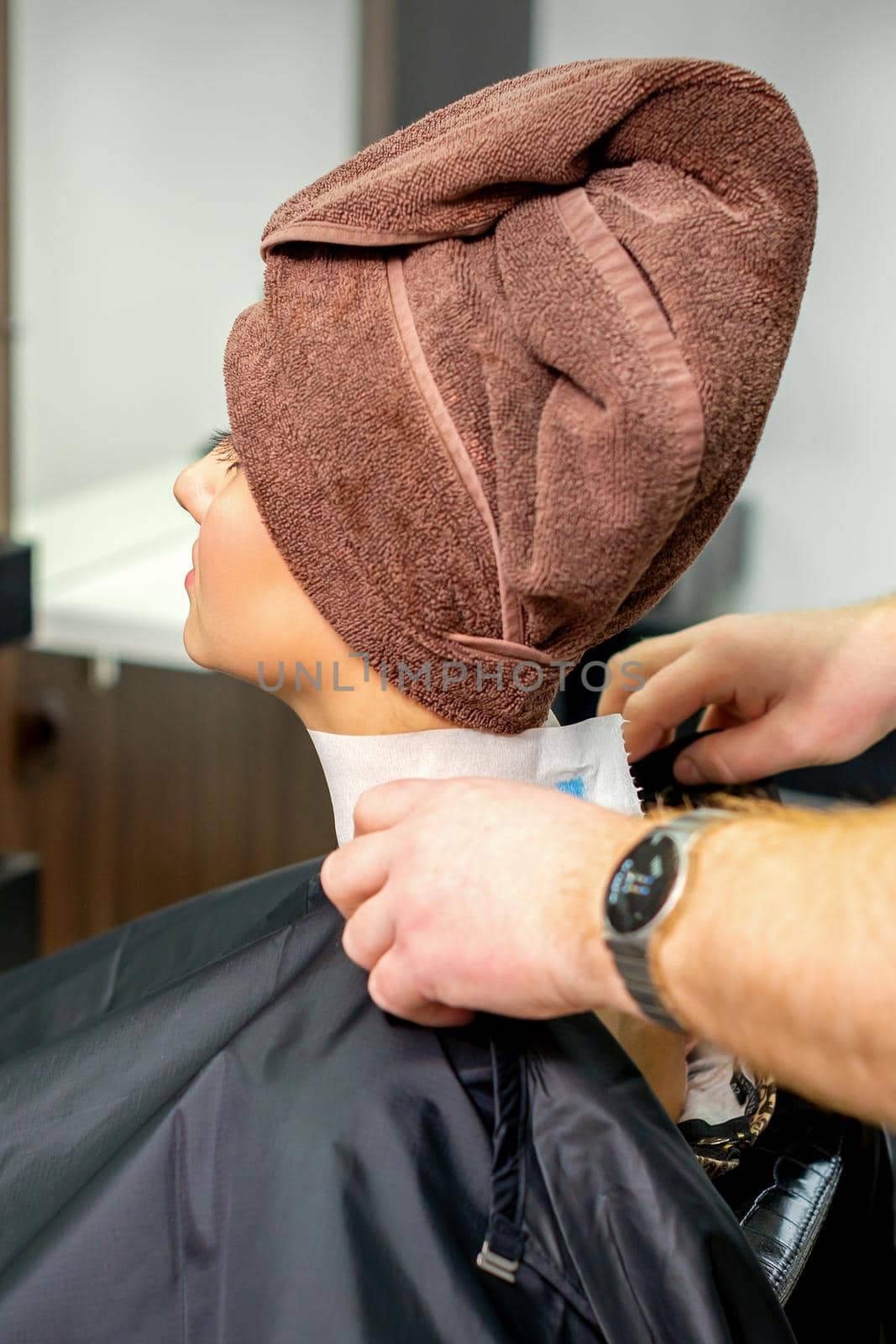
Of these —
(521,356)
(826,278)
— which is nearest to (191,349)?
(826,278)

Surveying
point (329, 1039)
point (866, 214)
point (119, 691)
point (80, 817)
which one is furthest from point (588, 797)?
point (80, 817)

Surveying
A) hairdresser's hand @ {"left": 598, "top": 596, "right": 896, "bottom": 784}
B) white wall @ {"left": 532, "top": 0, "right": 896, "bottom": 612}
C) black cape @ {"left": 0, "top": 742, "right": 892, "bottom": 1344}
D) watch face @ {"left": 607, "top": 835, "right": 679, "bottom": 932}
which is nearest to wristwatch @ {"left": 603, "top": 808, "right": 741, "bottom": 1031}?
watch face @ {"left": 607, "top": 835, "right": 679, "bottom": 932}

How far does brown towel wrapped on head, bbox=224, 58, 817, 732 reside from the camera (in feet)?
2.25

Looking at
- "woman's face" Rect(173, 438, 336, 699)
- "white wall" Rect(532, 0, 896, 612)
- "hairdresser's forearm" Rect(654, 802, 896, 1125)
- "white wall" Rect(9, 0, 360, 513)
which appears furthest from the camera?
"white wall" Rect(9, 0, 360, 513)

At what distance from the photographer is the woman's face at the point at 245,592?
2.80 feet

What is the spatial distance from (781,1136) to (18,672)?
Result: 5.81 feet

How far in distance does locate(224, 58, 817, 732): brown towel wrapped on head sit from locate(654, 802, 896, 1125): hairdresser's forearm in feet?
0.73

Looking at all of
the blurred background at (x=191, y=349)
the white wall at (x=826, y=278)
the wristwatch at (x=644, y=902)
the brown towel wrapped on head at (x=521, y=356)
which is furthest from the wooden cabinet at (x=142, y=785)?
the wristwatch at (x=644, y=902)

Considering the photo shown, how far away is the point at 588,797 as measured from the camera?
899 mm

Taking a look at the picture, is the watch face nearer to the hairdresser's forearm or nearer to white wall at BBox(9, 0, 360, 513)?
the hairdresser's forearm

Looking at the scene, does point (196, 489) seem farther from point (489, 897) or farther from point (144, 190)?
point (144, 190)

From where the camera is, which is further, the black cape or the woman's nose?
the woman's nose

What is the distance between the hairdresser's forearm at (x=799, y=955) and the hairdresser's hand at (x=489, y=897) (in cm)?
4

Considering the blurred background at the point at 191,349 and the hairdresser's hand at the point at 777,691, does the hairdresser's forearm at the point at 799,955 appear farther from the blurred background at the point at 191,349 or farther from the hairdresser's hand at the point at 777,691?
the blurred background at the point at 191,349
